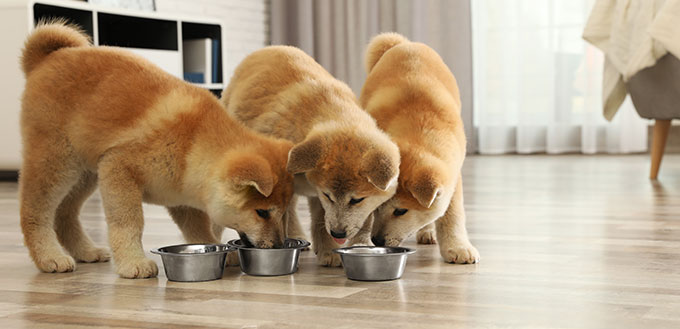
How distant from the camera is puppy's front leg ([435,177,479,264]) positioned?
7.07 ft

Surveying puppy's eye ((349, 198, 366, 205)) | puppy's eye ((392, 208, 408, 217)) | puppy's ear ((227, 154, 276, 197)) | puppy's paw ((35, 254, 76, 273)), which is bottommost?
puppy's paw ((35, 254, 76, 273))

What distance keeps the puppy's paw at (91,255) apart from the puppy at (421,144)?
0.82 meters

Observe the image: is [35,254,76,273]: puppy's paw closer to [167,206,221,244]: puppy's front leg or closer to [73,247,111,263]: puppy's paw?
[73,247,111,263]: puppy's paw

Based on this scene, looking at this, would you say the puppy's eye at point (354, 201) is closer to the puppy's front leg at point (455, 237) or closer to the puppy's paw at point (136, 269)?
the puppy's front leg at point (455, 237)

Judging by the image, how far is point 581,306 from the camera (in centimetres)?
161

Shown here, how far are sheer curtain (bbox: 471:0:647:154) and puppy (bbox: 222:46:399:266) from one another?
4199mm

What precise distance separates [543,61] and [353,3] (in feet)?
5.68

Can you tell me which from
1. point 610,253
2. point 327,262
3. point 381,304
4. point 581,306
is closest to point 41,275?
point 327,262

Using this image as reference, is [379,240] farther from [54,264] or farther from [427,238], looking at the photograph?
[54,264]

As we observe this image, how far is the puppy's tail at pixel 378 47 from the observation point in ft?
9.32

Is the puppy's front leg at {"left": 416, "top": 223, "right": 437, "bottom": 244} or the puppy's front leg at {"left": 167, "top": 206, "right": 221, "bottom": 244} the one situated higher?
the puppy's front leg at {"left": 167, "top": 206, "right": 221, "bottom": 244}

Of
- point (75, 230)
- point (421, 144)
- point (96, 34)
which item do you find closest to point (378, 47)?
point (421, 144)

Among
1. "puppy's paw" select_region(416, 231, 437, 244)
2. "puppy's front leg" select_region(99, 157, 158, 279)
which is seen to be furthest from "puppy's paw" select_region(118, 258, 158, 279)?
"puppy's paw" select_region(416, 231, 437, 244)

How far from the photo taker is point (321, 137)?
1938 millimetres
